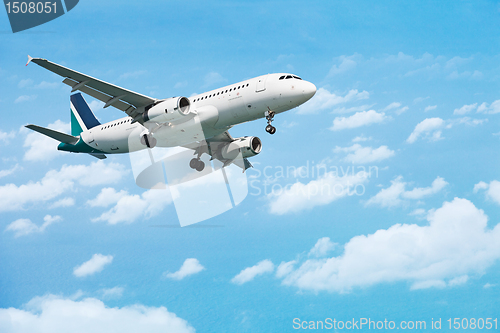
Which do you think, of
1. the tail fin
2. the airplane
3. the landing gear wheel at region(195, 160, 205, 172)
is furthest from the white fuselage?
the tail fin

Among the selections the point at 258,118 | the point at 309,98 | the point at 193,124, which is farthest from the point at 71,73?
the point at 309,98

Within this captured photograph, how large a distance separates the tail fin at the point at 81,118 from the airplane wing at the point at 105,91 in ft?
28.8

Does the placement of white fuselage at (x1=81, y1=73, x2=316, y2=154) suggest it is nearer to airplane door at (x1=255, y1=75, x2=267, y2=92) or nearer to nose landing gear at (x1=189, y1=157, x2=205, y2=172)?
airplane door at (x1=255, y1=75, x2=267, y2=92)

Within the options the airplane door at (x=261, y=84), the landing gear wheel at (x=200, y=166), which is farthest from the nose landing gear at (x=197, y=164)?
the airplane door at (x=261, y=84)

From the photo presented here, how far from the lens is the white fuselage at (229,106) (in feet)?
119

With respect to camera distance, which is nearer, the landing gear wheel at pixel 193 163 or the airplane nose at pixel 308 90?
the airplane nose at pixel 308 90

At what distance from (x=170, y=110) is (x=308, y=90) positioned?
34.8 feet

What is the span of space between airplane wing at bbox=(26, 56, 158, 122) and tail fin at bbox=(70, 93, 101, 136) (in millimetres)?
8787

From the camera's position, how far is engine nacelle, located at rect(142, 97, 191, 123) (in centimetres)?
3797

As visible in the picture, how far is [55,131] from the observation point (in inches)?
1810

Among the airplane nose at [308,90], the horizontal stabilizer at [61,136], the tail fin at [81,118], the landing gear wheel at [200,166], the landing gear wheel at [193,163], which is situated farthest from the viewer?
the tail fin at [81,118]

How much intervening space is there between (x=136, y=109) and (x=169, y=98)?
139 inches

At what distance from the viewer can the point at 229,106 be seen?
3769 centimetres

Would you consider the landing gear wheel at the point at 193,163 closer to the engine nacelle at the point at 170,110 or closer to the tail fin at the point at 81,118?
the tail fin at the point at 81,118
